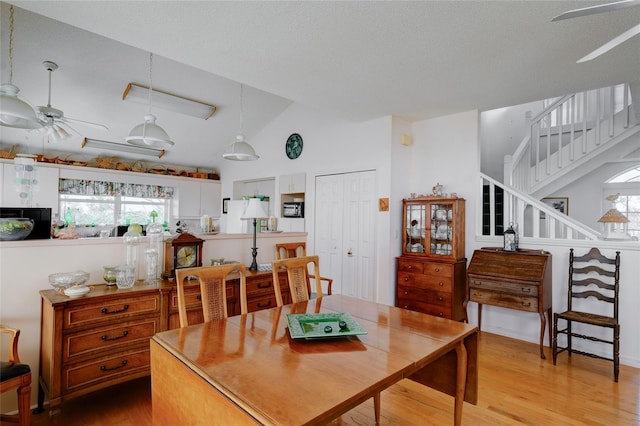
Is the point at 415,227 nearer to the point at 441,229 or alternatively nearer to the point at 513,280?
the point at 441,229

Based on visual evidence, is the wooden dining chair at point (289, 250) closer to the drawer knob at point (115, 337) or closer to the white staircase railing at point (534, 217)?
the drawer knob at point (115, 337)

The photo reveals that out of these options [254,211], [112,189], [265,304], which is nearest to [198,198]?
[112,189]

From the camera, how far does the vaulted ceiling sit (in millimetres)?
2127

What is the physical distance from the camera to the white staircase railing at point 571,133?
4344mm

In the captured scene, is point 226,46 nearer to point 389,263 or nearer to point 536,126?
point 389,263

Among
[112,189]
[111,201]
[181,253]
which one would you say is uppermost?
[112,189]

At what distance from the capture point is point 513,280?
3.32 m

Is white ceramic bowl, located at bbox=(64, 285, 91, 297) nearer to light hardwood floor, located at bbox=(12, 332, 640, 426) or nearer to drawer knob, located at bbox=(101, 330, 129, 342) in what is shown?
drawer knob, located at bbox=(101, 330, 129, 342)

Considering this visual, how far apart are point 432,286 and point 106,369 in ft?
10.6

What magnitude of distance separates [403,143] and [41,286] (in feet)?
13.0

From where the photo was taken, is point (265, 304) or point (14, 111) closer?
point (14, 111)

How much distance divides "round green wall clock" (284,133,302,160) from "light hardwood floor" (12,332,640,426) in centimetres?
389

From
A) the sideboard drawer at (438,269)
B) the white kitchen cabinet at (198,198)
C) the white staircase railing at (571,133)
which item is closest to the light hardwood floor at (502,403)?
the sideboard drawer at (438,269)

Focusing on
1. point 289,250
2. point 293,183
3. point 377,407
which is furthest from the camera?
point 293,183
